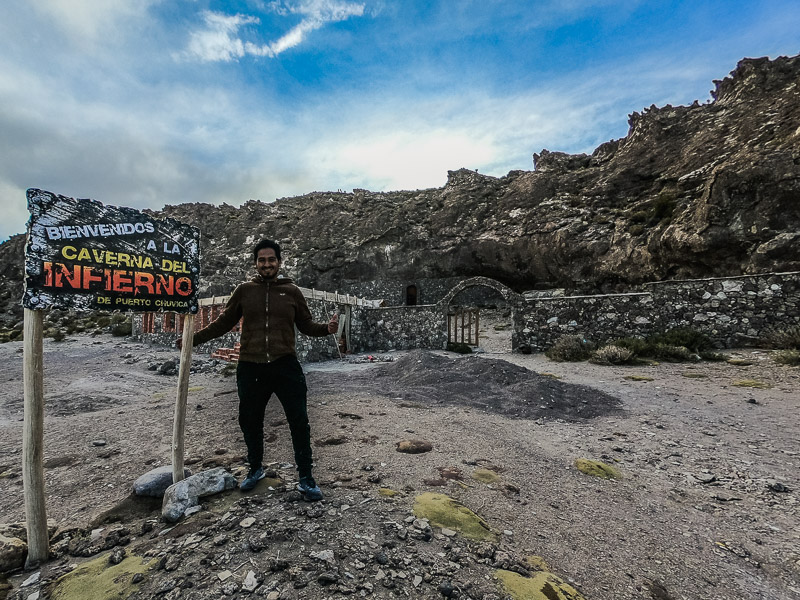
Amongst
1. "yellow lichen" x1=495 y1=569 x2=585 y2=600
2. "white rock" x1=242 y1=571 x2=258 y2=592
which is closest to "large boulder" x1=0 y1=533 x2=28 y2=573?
"white rock" x1=242 y1=571 x2=258 y2=592

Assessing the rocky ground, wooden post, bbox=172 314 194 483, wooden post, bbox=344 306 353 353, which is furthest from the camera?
wooden post, bbox=344 306 353 353

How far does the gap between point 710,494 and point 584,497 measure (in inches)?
52.6

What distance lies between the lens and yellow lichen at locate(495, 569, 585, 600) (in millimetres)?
1997

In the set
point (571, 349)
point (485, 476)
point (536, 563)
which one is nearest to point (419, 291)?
point (571, 349)

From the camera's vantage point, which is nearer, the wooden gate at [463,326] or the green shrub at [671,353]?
the green shrub at [671,353]

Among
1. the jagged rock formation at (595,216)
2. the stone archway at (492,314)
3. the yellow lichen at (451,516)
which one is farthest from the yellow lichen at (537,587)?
the jagged rock formation at (595,216)

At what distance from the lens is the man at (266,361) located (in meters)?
3.04

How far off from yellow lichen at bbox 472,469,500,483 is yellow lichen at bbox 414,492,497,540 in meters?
0.68

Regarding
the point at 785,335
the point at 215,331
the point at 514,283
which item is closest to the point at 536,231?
the point at 514,283

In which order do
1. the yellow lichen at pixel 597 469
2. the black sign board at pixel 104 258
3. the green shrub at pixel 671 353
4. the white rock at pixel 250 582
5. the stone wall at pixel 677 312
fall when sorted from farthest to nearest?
the stone wall at pixel 677 312 < the green shrub at pixel 671 353 < the yellow lichen at pixel 597 469 < the black sign board at pixel 104 258 < the white rock at pixel 250 582

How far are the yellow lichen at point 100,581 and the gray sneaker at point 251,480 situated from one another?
2.79 ft

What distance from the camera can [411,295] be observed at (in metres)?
33.3

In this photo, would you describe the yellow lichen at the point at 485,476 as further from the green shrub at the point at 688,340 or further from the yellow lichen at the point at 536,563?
the green shrub at the point at 688,340

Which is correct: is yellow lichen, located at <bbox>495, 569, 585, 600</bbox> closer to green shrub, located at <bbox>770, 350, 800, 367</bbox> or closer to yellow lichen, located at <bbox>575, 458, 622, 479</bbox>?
yellow lichen, located at <bbox>575, 458, 622, 479</bbox>
